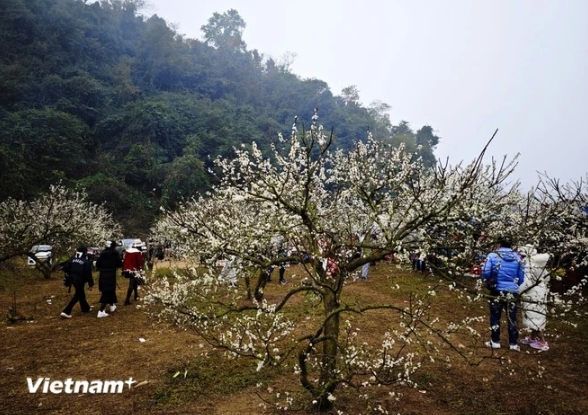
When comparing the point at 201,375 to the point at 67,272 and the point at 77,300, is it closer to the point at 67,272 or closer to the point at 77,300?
the point at 77,300

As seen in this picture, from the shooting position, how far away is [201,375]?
5930 millimetres

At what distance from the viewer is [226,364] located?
641 cm

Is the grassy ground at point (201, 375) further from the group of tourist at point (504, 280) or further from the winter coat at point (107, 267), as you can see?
the winter coat at point (107, 267)

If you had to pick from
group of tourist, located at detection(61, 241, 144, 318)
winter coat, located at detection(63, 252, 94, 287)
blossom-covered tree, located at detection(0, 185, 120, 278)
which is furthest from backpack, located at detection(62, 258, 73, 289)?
blossom-covered tree, located at detection(0, 185, 120, 278)

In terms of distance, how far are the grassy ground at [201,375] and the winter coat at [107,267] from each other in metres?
0.93

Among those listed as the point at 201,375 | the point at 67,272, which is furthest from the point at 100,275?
the point at 201,375

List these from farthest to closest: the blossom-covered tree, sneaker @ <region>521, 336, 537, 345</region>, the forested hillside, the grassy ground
→ the forested hillside
the blossom-covered tree
sneaker @ <region>521, 336, 537, 345</region>
the grassy ground

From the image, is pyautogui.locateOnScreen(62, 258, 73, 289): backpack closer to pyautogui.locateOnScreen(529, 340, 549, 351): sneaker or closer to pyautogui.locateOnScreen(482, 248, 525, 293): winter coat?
pyautogui.locateOnScreen(482, 248, 525, 293): winter coat

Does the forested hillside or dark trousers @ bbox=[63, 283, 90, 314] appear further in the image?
the forested hillside

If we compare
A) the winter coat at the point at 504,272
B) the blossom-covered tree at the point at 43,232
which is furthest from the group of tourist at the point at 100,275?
the winter coat at the point at 504,272

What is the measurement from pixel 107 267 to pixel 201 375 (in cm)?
488

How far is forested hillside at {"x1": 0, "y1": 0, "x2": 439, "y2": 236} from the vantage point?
36594mm

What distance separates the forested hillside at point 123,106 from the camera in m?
36.6

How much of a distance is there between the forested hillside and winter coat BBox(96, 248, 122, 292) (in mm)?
11351
